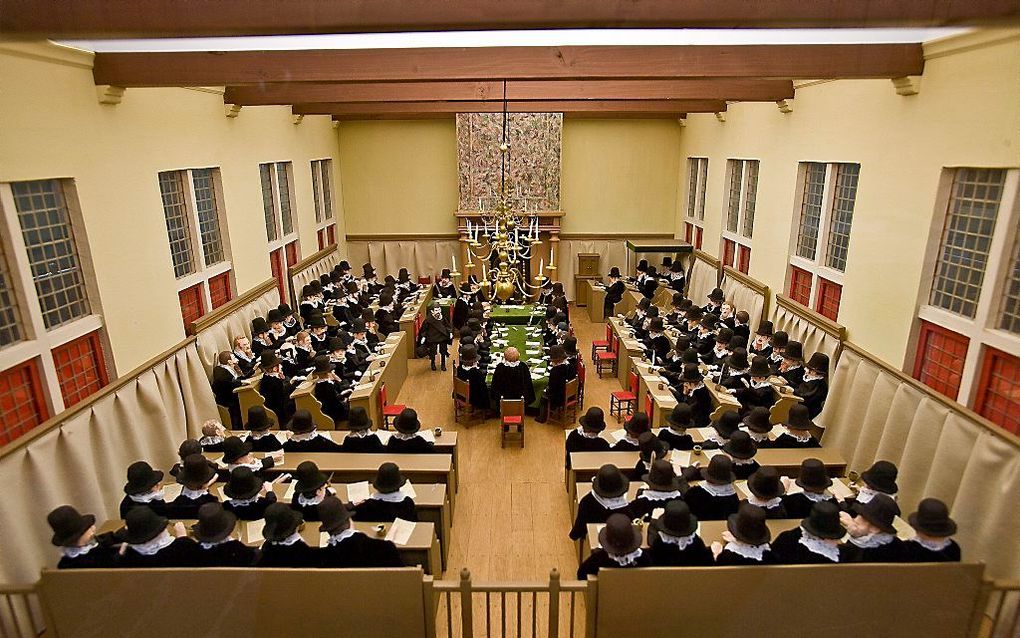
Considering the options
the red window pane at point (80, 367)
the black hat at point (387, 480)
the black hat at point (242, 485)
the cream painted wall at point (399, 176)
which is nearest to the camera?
the black hat at point (242, 485)

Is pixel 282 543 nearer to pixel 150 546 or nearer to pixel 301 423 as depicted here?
pixel 150 546

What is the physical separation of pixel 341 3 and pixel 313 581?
13.6ft

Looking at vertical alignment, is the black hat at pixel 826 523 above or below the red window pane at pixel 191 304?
below

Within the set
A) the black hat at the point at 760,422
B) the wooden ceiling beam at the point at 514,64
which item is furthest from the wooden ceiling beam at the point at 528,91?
the black hat at the point at 760,422

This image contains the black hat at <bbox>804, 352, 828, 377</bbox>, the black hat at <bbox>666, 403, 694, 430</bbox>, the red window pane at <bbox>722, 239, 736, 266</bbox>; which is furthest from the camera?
the red window pane at <bbox>722, 239, 736, 266</bbox>

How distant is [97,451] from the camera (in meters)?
6.52

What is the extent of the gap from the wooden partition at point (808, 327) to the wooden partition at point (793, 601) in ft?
15.3

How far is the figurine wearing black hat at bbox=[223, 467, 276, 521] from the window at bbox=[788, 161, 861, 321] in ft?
27.7

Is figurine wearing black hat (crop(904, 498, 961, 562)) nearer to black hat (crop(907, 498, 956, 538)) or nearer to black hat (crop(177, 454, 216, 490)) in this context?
black hat (crop(907, 498, 956, 538))

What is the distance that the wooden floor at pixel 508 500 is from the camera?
655 centimetres

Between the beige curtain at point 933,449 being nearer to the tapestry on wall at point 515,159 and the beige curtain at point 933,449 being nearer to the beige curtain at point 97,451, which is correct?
the beige curtain at point 97,451

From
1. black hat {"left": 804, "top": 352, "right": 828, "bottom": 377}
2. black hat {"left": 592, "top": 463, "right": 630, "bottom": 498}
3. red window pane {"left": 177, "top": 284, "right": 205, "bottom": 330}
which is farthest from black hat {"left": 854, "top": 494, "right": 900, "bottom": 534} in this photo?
red window pane {"left": 177, "top": 284, "right": 205, "bottom": 330}

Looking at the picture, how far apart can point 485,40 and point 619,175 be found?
465 inches

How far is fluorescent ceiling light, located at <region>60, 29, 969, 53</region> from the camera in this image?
551 cm
